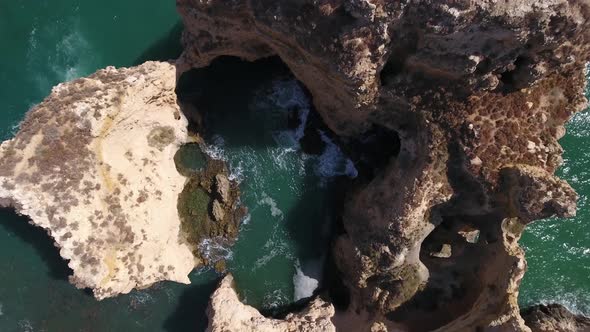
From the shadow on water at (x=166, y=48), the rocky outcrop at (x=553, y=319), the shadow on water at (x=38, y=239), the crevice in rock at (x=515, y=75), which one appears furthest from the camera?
the shadow on water at (x=166, y=48)

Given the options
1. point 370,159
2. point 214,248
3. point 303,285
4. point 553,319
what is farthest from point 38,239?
point 553,319

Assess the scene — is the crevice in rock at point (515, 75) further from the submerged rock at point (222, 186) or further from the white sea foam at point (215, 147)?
the submerged rock at point (222, 186)

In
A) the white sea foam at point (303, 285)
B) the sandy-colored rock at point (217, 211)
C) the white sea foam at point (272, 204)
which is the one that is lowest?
the white sea foam at point (303, 285)

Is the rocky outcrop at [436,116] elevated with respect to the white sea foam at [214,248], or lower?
elevated

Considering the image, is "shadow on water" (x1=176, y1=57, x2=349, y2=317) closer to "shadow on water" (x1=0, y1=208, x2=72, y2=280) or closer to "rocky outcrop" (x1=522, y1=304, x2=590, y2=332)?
"shadow on water" (x1=0, y1=208, x2=72, y2=280)

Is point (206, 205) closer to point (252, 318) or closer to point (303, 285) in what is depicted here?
point (252, 318)

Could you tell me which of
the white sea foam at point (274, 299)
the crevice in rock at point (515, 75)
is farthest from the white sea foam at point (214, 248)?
the crevice in rock at point (515, 75)

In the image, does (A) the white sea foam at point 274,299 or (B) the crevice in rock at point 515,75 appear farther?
→ (A) the white sea foam at point 274,299

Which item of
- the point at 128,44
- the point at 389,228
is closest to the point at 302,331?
the point at 389,228

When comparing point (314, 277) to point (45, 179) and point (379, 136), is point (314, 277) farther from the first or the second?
point (45, 179)
